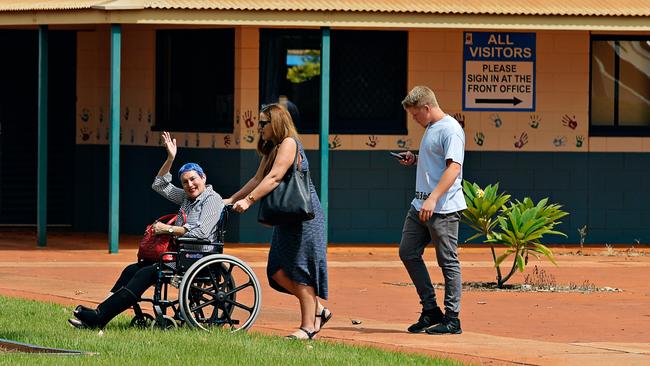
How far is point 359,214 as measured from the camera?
785 inches

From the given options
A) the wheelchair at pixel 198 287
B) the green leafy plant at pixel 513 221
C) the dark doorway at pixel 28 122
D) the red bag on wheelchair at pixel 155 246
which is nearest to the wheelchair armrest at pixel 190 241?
the wheelchair at pixel 198 287

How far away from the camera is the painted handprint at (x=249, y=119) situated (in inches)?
768

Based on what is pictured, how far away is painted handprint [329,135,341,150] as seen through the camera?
1977cm

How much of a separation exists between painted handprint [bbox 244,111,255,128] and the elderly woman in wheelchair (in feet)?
26.1

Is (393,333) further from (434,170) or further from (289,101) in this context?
(289,101)

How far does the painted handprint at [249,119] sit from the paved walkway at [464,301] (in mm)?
1574

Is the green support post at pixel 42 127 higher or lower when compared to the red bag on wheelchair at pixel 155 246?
higher

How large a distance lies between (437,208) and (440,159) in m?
0.36

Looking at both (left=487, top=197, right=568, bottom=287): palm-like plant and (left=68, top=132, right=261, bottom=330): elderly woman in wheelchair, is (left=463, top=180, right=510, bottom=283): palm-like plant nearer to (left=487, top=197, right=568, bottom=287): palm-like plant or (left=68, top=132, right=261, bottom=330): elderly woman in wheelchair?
(left=487, top=197, right=568, bottom=287): palm-like plant

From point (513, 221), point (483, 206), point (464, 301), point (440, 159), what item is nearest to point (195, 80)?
point (483, 206)

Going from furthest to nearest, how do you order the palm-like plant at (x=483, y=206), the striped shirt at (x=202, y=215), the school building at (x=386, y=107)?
the school building at (x=386, y=107) < the palm-like plant at (x=483, y=206) < the striped shirt at (x=202, y=215)

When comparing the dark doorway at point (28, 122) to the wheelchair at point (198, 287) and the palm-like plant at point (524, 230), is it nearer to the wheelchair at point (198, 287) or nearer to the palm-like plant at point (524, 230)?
the palm-like plant at point (524, 230)

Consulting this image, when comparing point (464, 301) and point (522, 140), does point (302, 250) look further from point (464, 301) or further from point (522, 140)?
point (522, 140)

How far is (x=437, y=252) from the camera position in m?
11.3
